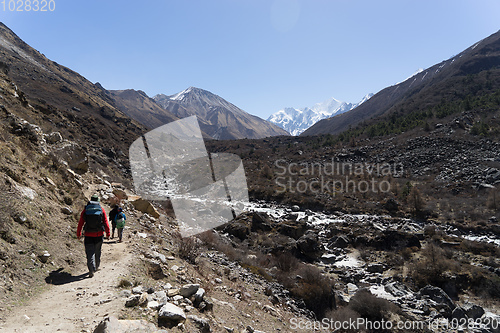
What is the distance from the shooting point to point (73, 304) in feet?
12.6

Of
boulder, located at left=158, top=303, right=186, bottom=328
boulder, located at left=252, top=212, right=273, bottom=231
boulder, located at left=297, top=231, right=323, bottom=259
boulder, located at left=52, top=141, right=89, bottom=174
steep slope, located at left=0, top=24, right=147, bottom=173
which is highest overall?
steep slope, located at left=0, top=24, right=147, bottom=173

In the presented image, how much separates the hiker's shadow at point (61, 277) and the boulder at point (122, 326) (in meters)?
2.07

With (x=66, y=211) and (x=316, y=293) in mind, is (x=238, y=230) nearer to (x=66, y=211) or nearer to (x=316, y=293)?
(x=316, y=293)

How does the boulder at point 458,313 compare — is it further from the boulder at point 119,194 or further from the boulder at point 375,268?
the boulder at point 119,194

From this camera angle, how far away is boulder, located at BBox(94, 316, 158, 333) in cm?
303

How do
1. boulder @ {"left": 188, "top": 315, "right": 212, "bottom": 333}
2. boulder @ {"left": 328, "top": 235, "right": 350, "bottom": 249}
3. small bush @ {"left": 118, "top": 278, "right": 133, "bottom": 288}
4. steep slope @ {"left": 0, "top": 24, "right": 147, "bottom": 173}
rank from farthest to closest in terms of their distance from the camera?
steep slope @ {"left": 0, "top": 24, "right": 147, "bottom": 173}, boulder @ {"left": 328, "top": 235, "right": 350, "bottom": 249}, small bush @ {"left": 118, "top": 278, "right": 133, "bottom": 288}, boulder @ {"left": 188, "top": 315, "right": 212, "bottom": 333}

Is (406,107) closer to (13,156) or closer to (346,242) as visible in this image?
(346,242)

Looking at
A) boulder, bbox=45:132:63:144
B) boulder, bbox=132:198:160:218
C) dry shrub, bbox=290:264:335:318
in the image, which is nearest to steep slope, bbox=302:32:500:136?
dry shrub, bbox=290:264:335:318

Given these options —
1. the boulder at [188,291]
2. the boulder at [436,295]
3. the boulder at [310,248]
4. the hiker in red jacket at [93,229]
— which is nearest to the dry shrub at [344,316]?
the boulder at [436,295]

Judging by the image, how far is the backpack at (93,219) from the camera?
5.17m

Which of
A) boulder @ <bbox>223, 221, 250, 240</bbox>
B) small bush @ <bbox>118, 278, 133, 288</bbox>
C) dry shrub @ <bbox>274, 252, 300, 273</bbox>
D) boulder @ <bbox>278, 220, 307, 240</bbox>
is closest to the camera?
small bush @ <bbox>118, 278, 133, 288</bbox>

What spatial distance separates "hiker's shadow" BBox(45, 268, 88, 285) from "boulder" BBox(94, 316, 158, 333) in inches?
81.6

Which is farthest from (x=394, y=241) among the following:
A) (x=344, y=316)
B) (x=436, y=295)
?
(x=344, y=316)

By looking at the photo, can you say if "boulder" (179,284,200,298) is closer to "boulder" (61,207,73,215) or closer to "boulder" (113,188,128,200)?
"boulder" (61,207,73,215)
